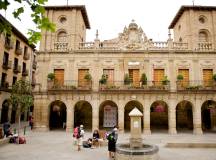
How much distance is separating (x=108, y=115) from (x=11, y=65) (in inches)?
584

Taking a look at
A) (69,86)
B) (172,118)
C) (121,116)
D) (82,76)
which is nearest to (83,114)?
(69,86)

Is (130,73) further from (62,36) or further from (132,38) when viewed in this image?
(62,36)

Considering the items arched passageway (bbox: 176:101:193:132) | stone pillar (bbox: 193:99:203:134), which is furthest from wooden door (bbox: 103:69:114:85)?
stone pillar (bbox: 193:99:203:134)

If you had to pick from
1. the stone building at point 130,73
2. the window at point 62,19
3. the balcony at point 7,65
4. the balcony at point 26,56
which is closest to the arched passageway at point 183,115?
the stone building at point 130,73

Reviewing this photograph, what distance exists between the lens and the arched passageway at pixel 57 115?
27528mm

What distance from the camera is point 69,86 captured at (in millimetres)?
24891

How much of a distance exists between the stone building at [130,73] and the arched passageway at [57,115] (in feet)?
0.90

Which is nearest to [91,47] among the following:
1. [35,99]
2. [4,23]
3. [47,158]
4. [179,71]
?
[35,99]

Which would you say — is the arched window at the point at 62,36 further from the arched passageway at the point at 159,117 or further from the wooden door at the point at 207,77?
the wooden door at the point at 207,77

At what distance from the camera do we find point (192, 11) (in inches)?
1046

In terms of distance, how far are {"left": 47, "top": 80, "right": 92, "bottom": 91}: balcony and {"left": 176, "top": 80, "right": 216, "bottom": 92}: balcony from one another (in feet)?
31.6

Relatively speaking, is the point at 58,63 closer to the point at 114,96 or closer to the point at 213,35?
the point at 114,96

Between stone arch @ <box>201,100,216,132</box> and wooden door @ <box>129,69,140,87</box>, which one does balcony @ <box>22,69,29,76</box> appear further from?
stone arch @ <box>201,100,216,132</box>

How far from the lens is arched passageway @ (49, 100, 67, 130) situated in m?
27.5
